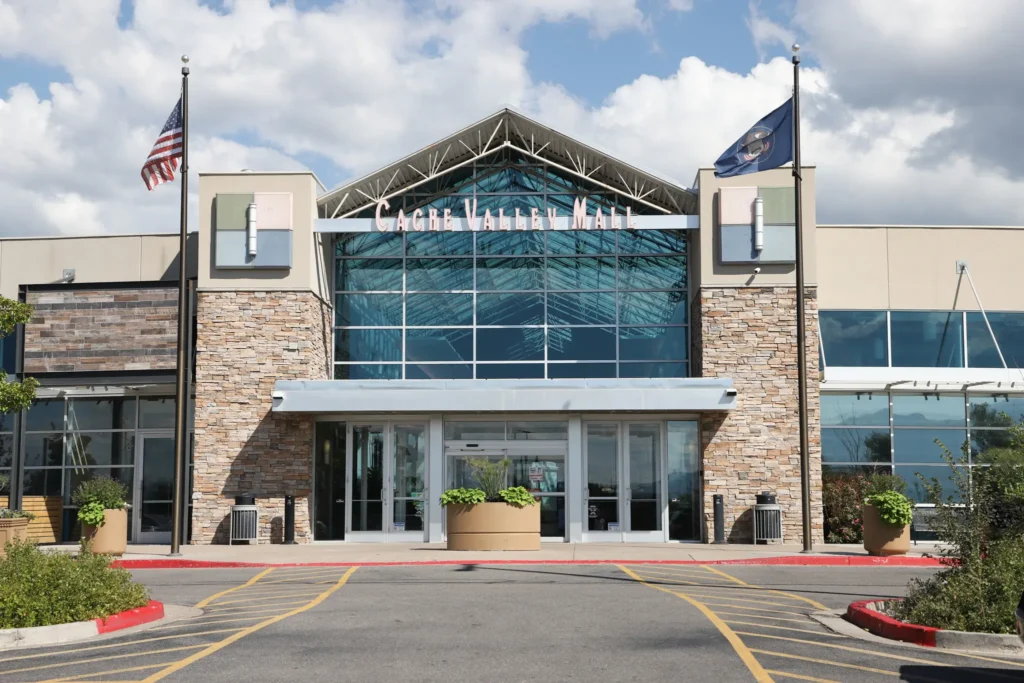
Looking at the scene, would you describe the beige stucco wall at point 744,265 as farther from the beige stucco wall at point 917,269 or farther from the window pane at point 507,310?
the window pane at point 507,310

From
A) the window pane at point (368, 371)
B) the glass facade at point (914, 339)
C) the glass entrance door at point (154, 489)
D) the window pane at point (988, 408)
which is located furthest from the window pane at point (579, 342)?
the glass entrance door at point (154, 489)

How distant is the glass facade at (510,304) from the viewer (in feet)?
98.3

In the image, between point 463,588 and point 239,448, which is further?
point 239,448

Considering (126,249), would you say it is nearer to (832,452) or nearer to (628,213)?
(628,213)

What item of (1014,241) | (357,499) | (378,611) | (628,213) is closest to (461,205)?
(628,213)

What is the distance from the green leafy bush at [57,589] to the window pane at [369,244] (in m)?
17.0

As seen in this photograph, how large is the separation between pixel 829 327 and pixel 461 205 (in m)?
10.0

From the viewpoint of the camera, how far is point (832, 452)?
29.0 m

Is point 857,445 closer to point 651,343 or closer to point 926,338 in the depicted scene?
point 926,338

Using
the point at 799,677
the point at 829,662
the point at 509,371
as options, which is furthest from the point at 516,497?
the point at 799,677

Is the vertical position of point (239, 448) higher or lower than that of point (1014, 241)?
lower

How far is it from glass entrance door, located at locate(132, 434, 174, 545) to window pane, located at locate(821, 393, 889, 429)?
16.4m

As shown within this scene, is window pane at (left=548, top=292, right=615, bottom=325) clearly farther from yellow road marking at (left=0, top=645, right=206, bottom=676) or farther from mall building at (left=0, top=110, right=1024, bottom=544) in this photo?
yellow road marking at (left=0, top=645, right=206, bottom=676)

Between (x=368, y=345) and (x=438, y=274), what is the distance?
8.50 feet
